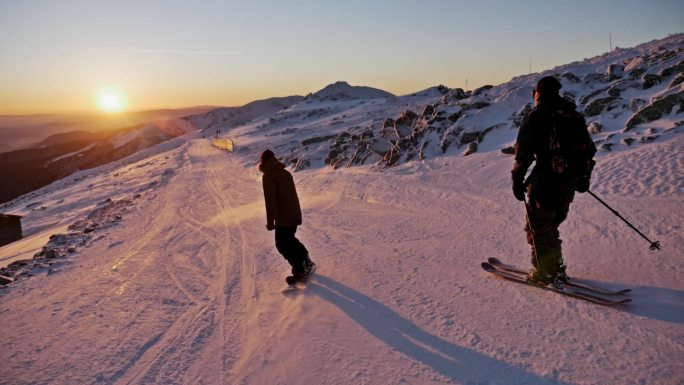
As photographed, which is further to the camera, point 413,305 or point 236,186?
point 236,186

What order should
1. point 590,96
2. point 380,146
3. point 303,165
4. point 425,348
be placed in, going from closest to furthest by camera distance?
point 425,348 → point 590,96 → point 380,146 → point 303,165

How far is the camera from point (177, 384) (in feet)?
13.3

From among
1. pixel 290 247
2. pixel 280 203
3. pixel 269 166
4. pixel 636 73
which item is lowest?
pixel 290 247

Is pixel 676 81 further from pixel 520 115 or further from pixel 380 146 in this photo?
pixel 380 146

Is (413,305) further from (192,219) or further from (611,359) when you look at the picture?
(192,219)

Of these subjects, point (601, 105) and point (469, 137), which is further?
point (469, 137)

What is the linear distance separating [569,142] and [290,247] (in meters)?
3.81

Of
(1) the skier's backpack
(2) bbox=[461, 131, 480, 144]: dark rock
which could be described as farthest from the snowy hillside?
(2) bbox=[461, 131, 480, 144]: dark rock

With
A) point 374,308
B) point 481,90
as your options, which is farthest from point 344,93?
point 374,308

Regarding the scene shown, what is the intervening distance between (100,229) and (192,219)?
9.60 ft

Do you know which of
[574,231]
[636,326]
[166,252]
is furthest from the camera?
[166,252]

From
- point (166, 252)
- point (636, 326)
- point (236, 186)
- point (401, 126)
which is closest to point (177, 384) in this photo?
point (636, 326)

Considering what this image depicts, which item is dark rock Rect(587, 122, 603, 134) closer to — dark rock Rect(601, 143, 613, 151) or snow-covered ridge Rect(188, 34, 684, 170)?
snow-covered ridge Rect(188, 34, 684, 170)

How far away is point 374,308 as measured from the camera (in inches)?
199
